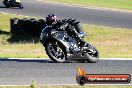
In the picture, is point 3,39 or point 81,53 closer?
point 81,53

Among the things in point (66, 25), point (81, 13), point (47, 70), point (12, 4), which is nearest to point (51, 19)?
point (66, 25)

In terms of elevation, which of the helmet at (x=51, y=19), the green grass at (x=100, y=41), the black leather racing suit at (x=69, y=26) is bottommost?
the green grass at (x=100, y=41)

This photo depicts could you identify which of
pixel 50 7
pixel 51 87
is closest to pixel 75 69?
pixel 51 87

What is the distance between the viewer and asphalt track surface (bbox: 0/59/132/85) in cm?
1116

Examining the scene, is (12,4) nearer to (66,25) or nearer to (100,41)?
(100,41)

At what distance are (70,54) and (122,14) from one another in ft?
67.1

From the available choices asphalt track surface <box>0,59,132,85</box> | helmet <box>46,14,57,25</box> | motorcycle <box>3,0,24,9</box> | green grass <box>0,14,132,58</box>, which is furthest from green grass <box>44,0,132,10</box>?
asphalt track surface <box>0,59,132,85</box>

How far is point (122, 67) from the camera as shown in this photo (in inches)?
509

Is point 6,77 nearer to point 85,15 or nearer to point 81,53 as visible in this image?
point 81,53

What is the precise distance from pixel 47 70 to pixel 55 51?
1481 millimetres

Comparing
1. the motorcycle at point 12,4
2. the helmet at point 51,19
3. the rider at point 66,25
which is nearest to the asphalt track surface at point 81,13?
the motorcycle at point 12,4

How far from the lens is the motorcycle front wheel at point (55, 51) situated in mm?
13577

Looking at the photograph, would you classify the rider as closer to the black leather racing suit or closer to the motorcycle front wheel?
the black leather racing suit

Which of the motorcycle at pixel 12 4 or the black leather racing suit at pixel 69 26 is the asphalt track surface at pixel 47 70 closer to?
the black leather racing suit at pixel 69 26
